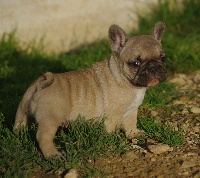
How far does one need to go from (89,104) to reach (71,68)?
2.45 meters

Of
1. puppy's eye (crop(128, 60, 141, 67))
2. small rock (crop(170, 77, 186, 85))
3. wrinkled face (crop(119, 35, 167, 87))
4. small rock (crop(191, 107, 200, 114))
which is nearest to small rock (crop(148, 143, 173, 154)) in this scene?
wrinkled face (crop(119, 35, 167, 87))

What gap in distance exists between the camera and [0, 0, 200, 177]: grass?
14.7 feet

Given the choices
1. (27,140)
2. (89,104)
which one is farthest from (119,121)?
(27,140)

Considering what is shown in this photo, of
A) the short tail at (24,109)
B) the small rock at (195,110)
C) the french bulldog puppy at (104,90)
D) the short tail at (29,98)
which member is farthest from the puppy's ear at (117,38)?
the small rock at (195,110)

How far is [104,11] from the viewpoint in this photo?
9.20 meters

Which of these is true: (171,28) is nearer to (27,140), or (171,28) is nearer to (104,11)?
(104,11)

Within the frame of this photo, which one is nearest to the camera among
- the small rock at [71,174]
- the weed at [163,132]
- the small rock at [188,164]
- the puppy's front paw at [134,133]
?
the small rock at [71,174]

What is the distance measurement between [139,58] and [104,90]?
1.71 feet

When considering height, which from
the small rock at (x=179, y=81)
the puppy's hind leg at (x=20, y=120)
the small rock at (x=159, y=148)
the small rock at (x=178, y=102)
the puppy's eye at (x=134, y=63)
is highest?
the puppy's eye at (x=134, y=63)

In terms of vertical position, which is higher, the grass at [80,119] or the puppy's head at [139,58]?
the puppy's head at [139,58]

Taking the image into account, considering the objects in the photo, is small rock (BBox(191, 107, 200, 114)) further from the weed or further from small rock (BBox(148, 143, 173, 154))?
small rock (BBox(148, 143, 173, 154))

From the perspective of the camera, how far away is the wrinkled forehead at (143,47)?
4.88 m

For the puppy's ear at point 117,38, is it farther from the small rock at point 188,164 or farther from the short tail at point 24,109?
the small rock at point 188,164

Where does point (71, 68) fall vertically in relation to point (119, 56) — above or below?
below
